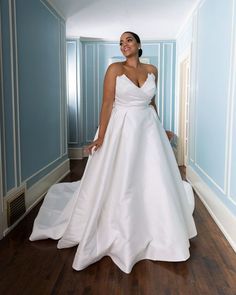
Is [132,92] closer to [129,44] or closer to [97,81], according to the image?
[129,44]

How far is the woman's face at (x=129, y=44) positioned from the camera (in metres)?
2.33

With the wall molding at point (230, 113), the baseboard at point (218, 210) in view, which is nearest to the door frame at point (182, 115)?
the baseboard at point (218, 210)

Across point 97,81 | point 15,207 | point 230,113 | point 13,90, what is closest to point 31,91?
point 13,90

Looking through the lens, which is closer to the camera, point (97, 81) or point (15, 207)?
point (15, 207)

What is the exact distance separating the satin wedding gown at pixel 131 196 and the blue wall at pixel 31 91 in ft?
3.02

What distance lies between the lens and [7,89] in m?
2.79

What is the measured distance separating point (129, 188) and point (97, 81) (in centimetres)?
532

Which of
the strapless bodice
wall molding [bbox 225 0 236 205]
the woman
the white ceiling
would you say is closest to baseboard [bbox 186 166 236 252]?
wall molding [bbox 225 0 236 205]

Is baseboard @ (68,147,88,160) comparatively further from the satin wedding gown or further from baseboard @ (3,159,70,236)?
the satin wedding gown

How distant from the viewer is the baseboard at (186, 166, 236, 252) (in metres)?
Result: 2.53

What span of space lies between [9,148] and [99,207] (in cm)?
113

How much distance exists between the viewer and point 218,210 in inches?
117

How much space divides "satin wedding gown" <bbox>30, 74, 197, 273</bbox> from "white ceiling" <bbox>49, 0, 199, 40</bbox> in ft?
8.97

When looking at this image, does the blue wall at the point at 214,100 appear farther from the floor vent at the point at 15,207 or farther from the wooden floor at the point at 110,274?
the floor vent at the point at 15,207
